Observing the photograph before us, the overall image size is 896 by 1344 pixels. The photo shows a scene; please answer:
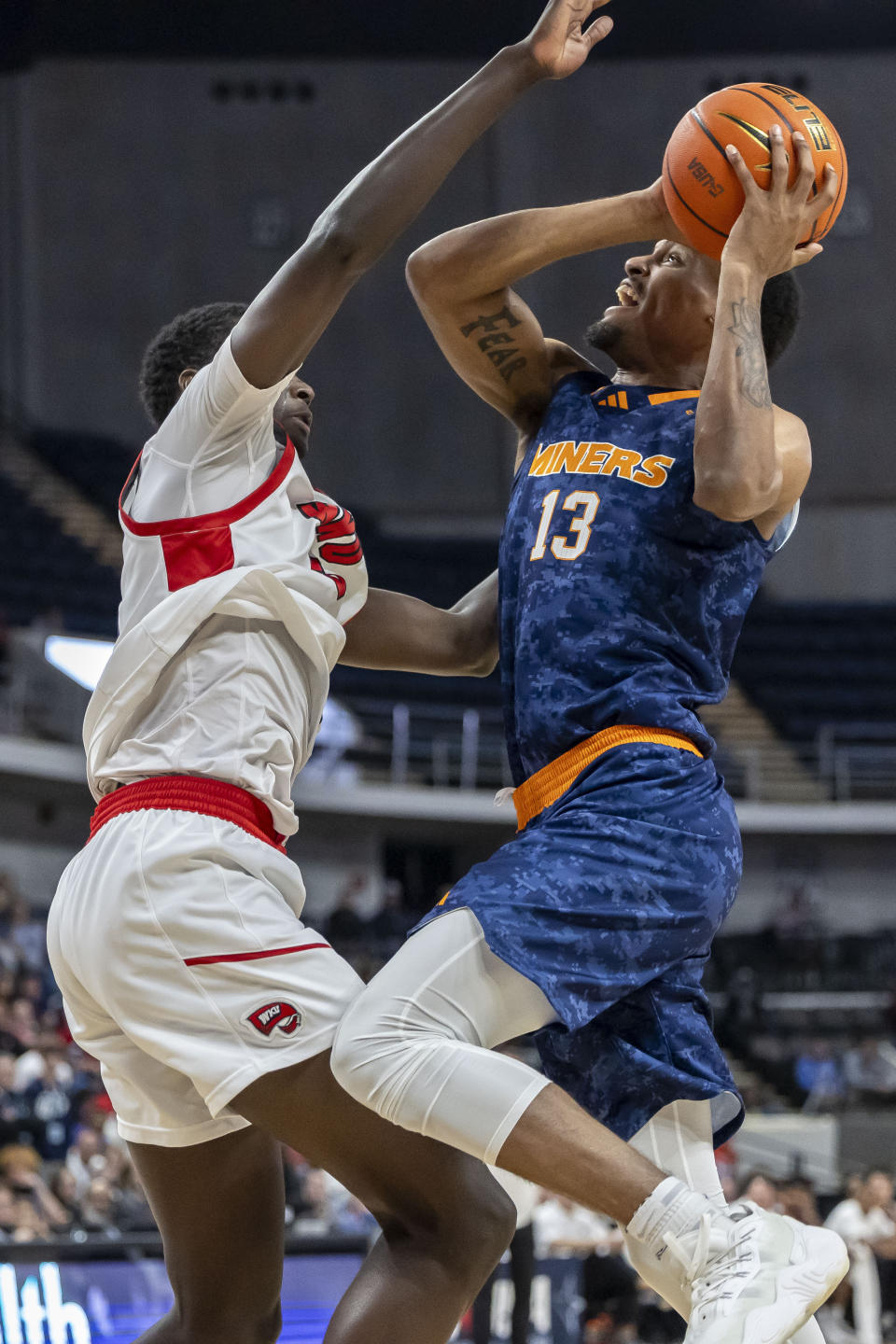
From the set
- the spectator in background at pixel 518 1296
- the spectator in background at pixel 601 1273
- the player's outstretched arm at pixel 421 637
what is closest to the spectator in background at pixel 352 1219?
the spectator in background at pixel 601 1273

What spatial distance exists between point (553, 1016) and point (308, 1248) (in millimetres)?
2913

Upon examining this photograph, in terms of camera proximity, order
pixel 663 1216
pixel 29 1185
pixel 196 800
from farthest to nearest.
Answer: pixel 29 1185 < pixel 196 800 < pixel 663 1216

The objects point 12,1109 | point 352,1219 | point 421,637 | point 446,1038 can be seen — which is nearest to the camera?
point 446,1038

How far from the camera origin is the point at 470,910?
2.46m

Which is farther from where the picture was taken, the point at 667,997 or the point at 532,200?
the point at 532,200

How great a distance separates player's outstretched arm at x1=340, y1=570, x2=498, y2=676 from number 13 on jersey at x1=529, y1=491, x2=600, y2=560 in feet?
1.39

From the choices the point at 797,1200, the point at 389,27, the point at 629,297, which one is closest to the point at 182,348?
the point at 629,297

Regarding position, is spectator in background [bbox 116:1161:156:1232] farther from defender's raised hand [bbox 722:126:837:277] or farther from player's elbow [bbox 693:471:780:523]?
defender's raised hand [bbox 722:126:837:277]

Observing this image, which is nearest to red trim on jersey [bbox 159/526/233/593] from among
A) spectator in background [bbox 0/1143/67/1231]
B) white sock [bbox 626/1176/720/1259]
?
white sock [bbox 626/1176/720/1259]

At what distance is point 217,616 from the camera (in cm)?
270

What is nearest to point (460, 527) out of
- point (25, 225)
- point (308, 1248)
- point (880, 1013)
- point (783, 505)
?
point (25, 225)

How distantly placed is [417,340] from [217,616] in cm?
1779

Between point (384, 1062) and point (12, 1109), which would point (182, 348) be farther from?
point (12, 1109)

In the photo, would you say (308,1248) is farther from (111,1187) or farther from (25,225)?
(25,225)
